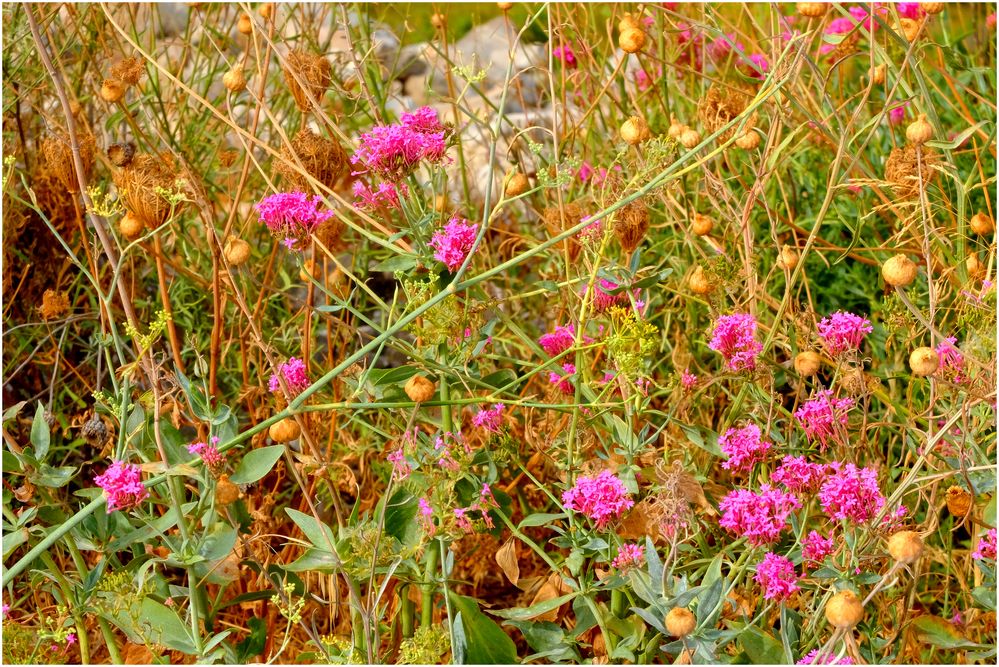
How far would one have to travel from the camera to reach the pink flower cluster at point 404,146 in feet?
3.75

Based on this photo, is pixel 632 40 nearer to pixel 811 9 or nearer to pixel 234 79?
pixel 811 9

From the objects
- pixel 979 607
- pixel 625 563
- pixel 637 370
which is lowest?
pixel 979 607

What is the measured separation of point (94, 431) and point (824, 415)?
86 cm

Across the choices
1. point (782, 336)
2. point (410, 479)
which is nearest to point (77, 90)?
point (410, 479)

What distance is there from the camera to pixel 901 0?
1858 millimetres

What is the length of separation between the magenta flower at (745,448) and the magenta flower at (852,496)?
135 mm

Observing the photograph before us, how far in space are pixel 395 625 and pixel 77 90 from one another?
121 cm

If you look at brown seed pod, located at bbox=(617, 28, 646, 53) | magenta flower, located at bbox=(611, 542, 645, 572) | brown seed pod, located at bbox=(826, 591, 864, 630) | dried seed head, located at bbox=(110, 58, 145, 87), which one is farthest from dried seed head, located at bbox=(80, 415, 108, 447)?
brown seed pod, located at bbox=(826, 591, 864, 630)

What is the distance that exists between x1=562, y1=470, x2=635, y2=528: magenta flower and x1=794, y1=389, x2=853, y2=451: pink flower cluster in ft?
0.70

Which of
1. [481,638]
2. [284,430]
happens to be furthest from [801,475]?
[284,430]

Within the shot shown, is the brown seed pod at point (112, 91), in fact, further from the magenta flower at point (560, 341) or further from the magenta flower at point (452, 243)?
the magenta flower at point (560, 341)

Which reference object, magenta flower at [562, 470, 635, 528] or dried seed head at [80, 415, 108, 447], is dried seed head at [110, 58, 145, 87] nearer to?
dried seed head at [80, 415, 108, 447]

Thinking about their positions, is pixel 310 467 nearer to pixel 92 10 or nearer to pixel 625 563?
pixel 625 563

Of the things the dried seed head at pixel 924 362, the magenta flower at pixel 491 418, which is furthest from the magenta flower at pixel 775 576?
the magenta flower at pixel 491 418
